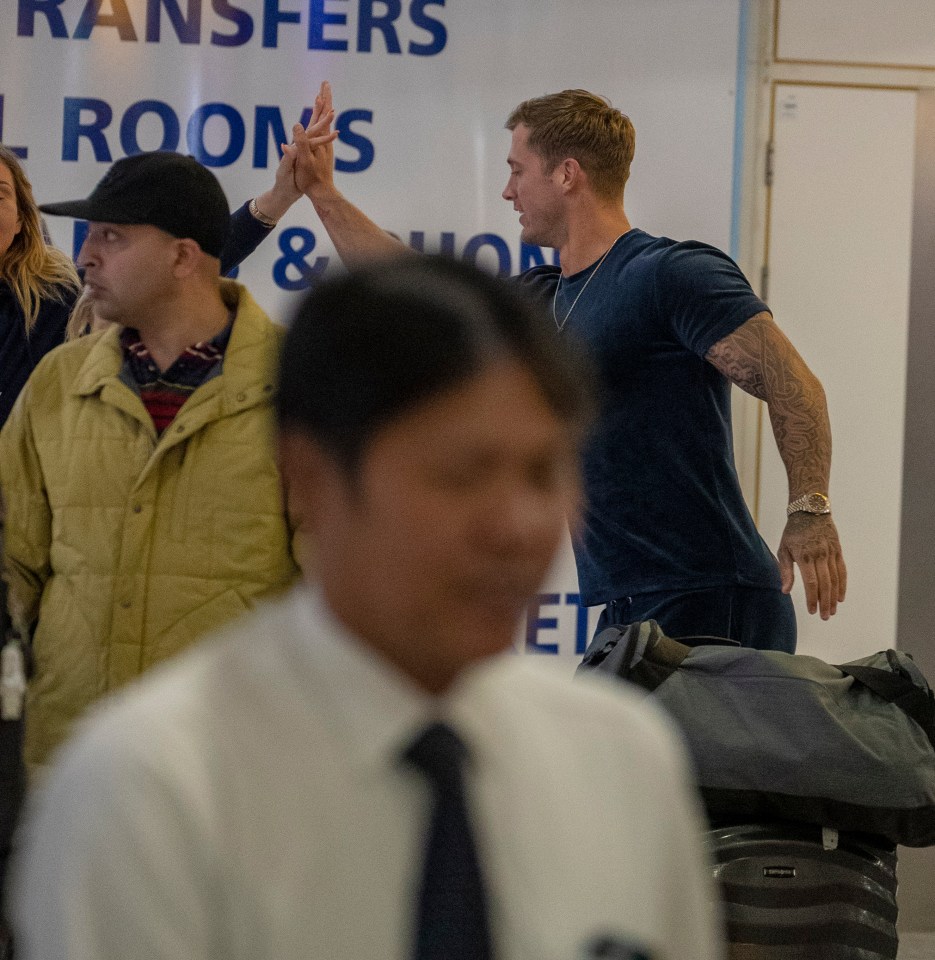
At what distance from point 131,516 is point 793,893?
1.45 m

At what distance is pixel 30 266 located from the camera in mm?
3225

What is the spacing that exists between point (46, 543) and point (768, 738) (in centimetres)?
135

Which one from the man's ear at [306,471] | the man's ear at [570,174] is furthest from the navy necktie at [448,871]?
the man's ear at [570,174]

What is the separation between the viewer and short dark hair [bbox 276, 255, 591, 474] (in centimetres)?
82

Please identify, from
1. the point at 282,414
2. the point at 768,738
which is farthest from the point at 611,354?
the point at 282,414

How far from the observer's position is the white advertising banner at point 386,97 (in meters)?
3.88

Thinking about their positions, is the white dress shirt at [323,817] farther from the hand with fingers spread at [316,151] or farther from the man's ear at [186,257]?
the hand with fingers spread at [316,151]

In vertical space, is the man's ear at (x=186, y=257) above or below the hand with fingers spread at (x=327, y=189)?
below

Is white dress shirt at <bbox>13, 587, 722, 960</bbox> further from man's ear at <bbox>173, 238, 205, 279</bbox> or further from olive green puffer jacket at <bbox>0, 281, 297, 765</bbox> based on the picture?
man's ear at <bbox>173, 238, 205, 279</bbox>

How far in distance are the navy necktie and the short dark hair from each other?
17 cm

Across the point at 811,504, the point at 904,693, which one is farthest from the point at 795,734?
the point at 811,504

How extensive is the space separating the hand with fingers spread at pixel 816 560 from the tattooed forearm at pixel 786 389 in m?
0.08

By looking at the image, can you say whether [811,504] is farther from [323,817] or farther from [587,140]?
[323,817]

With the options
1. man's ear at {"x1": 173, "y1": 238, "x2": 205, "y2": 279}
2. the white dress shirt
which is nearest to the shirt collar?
the white dress shirt
